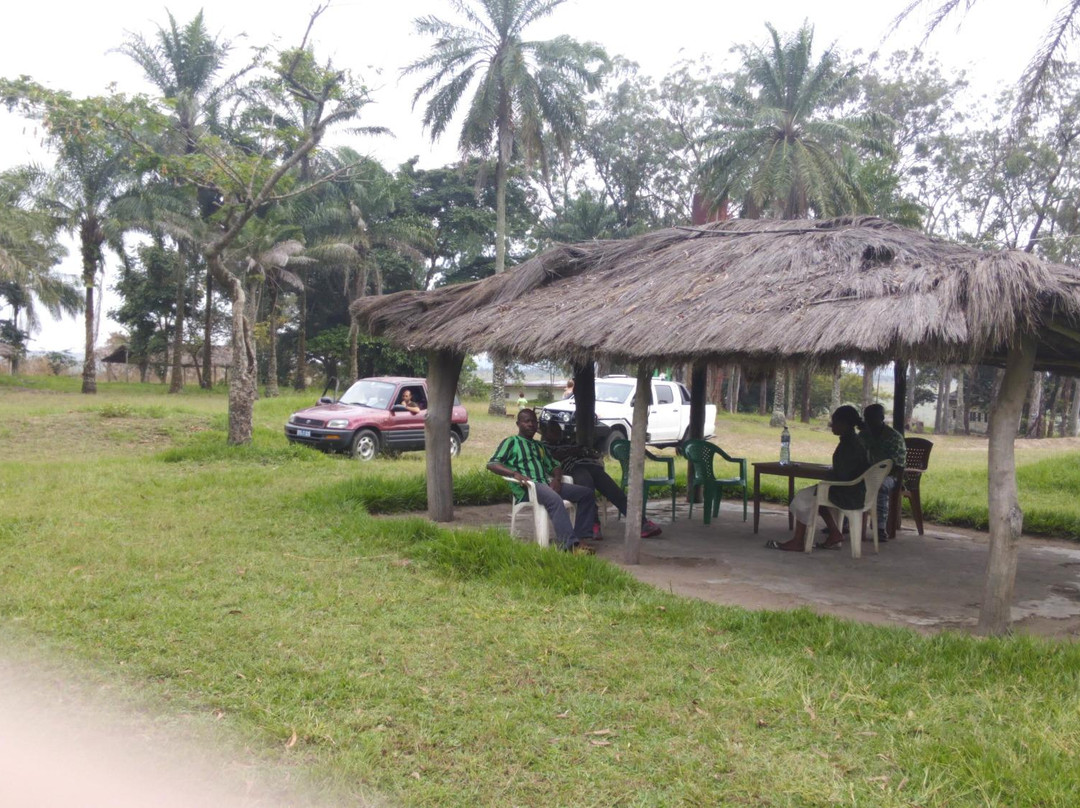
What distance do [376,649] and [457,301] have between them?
458cm

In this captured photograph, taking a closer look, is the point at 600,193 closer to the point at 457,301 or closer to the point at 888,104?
the point at 888,104

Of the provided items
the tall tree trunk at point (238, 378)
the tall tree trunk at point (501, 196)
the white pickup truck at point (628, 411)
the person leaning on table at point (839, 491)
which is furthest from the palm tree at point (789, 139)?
the person leaning on table at point (839, 491)

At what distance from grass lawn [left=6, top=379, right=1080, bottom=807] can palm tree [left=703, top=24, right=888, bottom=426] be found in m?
21.1

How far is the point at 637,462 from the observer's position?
718 centimetres

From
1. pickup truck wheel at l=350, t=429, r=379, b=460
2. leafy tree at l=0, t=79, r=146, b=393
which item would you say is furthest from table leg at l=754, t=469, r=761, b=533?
leafy tree at l=0, t=79, r=146, b=393

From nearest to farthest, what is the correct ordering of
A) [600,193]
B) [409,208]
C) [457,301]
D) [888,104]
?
1. [457,301]
2. [888,104]
3. [409,208]
4. [600,193]

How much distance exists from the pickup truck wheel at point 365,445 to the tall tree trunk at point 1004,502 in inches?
446

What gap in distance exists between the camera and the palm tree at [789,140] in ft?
86.9

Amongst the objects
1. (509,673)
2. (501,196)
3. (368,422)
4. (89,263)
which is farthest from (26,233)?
(509,673)

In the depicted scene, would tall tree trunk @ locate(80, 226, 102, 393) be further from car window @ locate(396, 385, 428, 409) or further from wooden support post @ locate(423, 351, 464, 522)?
wooden support post @ locate(423, 351, 464, 522)

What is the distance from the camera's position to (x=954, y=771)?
12.0 ft

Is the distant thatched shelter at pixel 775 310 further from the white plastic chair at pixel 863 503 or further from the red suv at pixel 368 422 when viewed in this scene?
the red suv at pixel 368 422

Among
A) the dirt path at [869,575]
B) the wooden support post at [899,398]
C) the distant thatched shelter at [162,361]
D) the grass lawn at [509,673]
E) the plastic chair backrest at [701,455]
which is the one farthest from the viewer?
the distant thatched shelter at [162,361]

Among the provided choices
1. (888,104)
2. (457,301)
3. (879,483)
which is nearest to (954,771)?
(879,483)
